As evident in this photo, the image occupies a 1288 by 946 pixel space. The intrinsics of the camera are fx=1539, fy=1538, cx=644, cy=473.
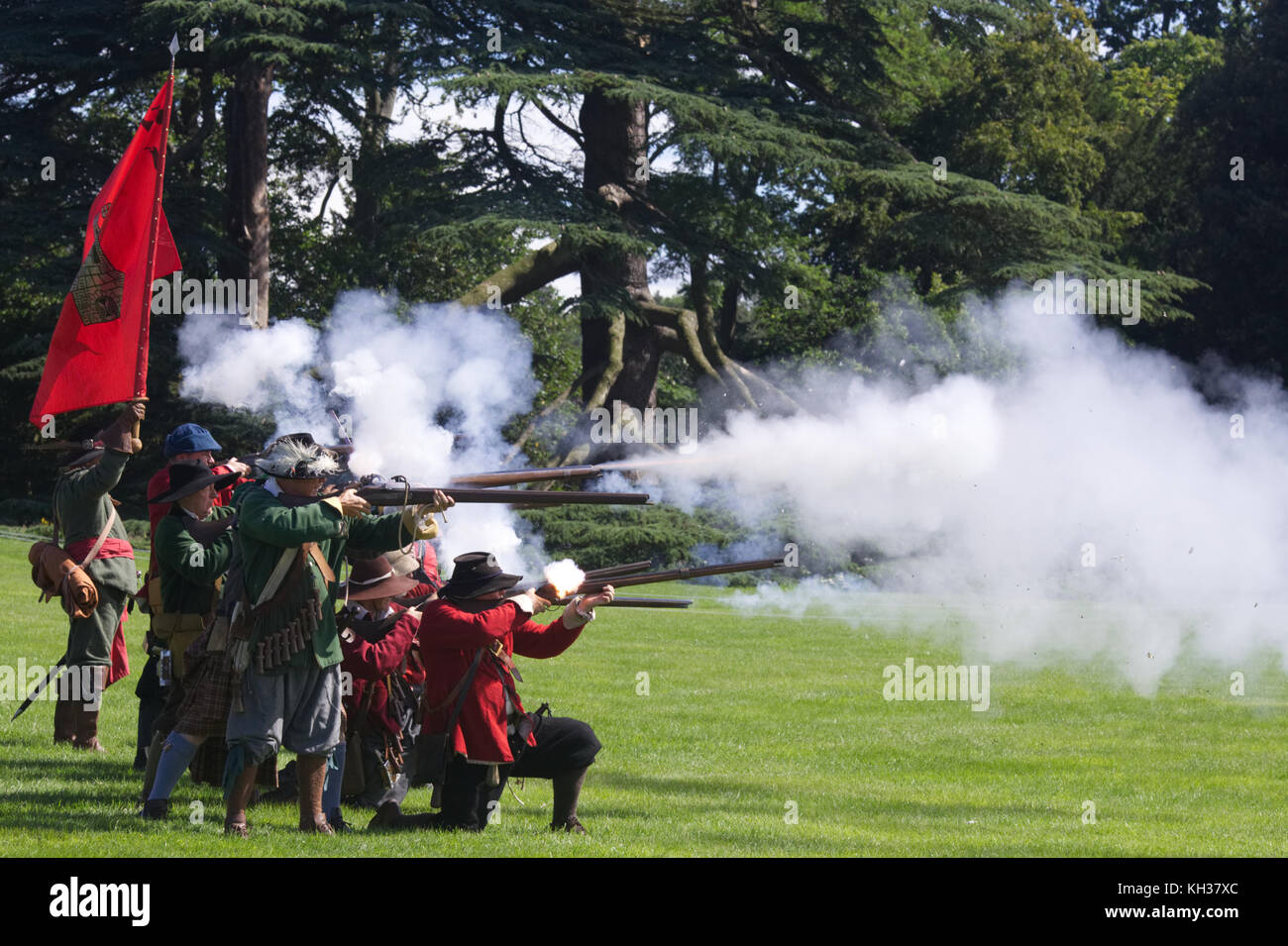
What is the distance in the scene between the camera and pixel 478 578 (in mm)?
8156

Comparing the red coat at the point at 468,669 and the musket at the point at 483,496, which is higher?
the musket at the point at 483,496

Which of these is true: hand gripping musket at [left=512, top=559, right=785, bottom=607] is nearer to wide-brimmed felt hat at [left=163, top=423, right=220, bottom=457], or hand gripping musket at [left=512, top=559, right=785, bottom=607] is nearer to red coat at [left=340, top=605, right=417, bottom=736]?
red coat at [left=340, top=605, right=417, bottom=736]

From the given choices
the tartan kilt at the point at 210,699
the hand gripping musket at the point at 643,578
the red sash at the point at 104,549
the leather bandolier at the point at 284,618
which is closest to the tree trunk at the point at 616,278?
the red sash at the point at 104,549

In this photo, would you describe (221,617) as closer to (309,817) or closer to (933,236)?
(309,817)

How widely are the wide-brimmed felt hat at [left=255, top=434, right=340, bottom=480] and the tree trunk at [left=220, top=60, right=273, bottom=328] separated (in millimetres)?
22925

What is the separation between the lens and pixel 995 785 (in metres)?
10.5

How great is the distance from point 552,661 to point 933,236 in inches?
591

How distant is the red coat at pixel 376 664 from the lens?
8.53 meters

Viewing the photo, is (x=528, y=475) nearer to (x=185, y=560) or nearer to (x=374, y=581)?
(x=374, y=581)

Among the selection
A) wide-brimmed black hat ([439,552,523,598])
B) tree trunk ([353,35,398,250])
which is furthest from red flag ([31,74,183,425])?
tree trunk ([353,35,398,250])

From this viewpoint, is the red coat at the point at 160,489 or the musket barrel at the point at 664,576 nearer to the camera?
the musket barrel at the point at 664,576

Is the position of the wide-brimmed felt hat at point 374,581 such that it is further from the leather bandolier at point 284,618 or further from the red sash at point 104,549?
the red sash at point 104,549

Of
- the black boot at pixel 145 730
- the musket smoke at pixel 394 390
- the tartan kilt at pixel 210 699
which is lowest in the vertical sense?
the black boot at pixel 145 730

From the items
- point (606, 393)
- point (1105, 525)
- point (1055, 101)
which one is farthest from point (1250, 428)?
point (1055, 101)
